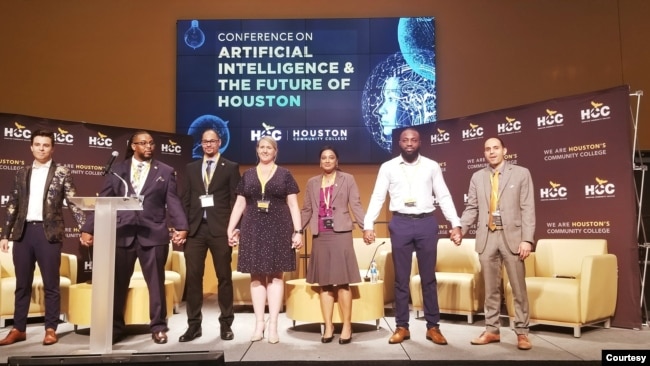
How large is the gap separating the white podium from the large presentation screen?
437 cm

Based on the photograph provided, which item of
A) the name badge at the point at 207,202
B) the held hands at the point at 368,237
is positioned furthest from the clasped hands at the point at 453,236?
the name badge at the point at 207,202

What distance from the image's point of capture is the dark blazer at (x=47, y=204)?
4.34 m

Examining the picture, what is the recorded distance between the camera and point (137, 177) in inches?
174

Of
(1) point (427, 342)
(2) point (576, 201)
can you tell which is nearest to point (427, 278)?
(1) point (427, 342)

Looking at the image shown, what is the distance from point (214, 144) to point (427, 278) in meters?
2.05

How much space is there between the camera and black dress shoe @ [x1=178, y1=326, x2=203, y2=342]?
173 inches

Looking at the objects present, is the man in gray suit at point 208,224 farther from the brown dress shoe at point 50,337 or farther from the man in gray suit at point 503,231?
the man in gray suit at point 503,231

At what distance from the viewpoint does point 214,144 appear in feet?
A: 14.6

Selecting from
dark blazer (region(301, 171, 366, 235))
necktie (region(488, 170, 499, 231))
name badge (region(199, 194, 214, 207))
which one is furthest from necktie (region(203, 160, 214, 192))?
necktie (region(488, 170, 499, 231))

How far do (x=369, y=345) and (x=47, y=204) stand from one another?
9.31 ft

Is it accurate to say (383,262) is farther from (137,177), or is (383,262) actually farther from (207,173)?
(137,177)

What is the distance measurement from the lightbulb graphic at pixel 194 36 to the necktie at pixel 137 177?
12.5 feet

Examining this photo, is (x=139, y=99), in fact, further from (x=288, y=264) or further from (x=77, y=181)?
(x=288, y=264)

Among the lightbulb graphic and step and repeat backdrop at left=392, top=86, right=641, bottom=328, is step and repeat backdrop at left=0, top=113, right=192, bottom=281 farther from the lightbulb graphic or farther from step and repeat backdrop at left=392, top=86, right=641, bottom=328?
step and repeat backdrop at left=392, top=86, right=641, bottom=328
